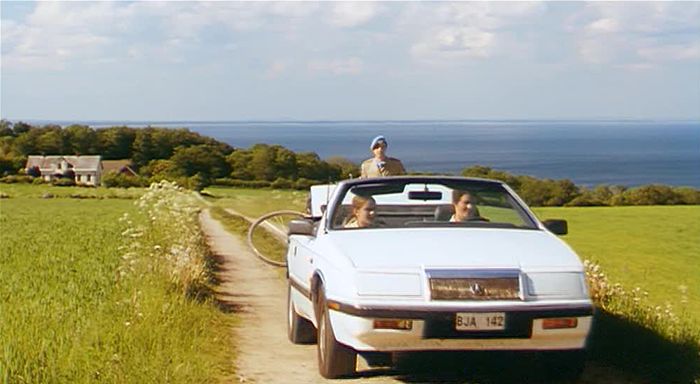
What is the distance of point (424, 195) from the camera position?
1010cm

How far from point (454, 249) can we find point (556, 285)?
0.79 meters

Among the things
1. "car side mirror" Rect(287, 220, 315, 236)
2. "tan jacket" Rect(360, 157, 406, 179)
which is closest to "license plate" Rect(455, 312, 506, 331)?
"car side mirror" Rect(287, 220, 315, 236)

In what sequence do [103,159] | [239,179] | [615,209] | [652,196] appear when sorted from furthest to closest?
[103,159] → [239,179] → [652,196] → [615,209]

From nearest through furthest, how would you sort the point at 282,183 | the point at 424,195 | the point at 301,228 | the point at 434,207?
the point at 301,228
the point at 424,195
the point at 434,207
the point at 282,183

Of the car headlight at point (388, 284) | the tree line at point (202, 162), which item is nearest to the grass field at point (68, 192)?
the tree line at point (202, 162)

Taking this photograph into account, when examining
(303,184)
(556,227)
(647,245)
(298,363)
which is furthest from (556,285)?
(303,184)

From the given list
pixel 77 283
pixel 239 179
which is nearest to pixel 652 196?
pixel 239 179

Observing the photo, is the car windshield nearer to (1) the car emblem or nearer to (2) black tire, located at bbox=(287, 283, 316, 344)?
(2) black tire, located at bbox=(287, 283, 316, 344)

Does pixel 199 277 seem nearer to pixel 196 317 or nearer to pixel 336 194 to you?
pixel 196 317

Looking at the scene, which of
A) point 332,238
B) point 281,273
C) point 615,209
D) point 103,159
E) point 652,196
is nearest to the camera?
point 332,238

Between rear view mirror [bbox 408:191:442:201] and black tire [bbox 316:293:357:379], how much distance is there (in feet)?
5.10

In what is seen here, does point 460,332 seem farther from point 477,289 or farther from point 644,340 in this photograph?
point 644,340

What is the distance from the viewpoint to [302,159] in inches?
2143

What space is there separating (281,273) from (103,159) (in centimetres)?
5666
